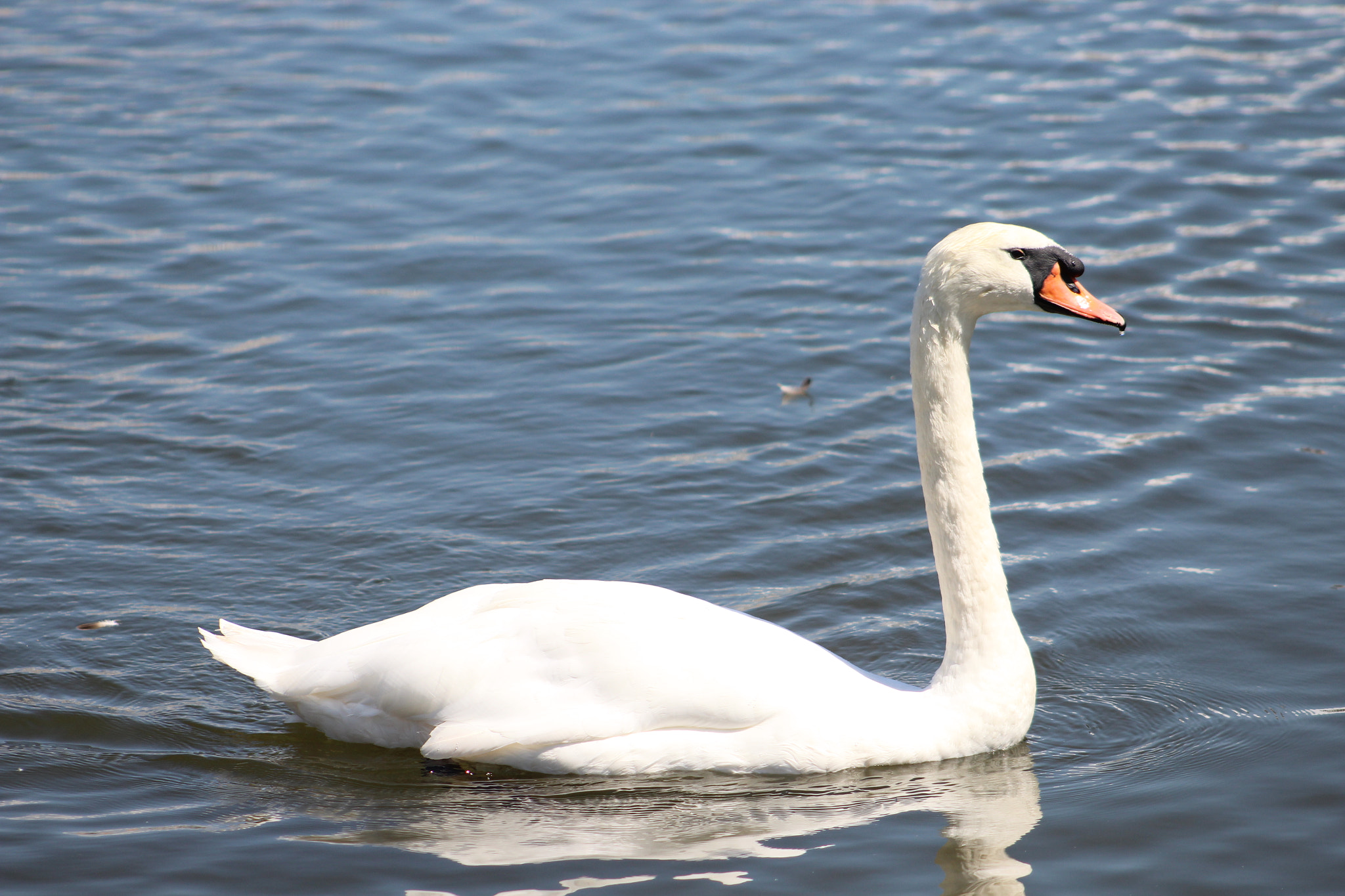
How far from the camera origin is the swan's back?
5496 millimetres

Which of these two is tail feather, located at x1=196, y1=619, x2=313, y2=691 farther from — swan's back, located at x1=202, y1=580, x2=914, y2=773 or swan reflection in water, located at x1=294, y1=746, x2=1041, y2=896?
swan reflection in water, located at x1=294, y1=746, x2=1041, y2=896

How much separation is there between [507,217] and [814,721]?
717 centimetres

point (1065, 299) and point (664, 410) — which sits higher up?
point (1065, 299)

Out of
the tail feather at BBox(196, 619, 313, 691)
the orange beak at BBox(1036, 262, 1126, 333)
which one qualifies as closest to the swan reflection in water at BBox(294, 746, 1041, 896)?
the tail feather at BBox(196, 619, 313, 691)

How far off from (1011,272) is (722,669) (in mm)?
1717

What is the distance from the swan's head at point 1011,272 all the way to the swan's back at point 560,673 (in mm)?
1423

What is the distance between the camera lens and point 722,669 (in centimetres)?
549

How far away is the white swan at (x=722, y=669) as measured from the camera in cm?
551

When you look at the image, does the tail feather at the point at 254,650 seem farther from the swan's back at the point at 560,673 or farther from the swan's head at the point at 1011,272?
the swan's head at the point at 1011,272

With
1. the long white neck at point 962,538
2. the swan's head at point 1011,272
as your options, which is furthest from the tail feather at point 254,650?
the swan's head at point 1011,272

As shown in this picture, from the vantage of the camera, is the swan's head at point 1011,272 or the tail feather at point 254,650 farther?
the tail feather at point 254,650

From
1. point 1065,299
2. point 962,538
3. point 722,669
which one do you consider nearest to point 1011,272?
point 1065,299

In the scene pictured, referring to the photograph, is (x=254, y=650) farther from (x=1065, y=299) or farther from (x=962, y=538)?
(x=1065, y=299)

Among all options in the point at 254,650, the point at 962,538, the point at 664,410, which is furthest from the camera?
the point at 664,410
